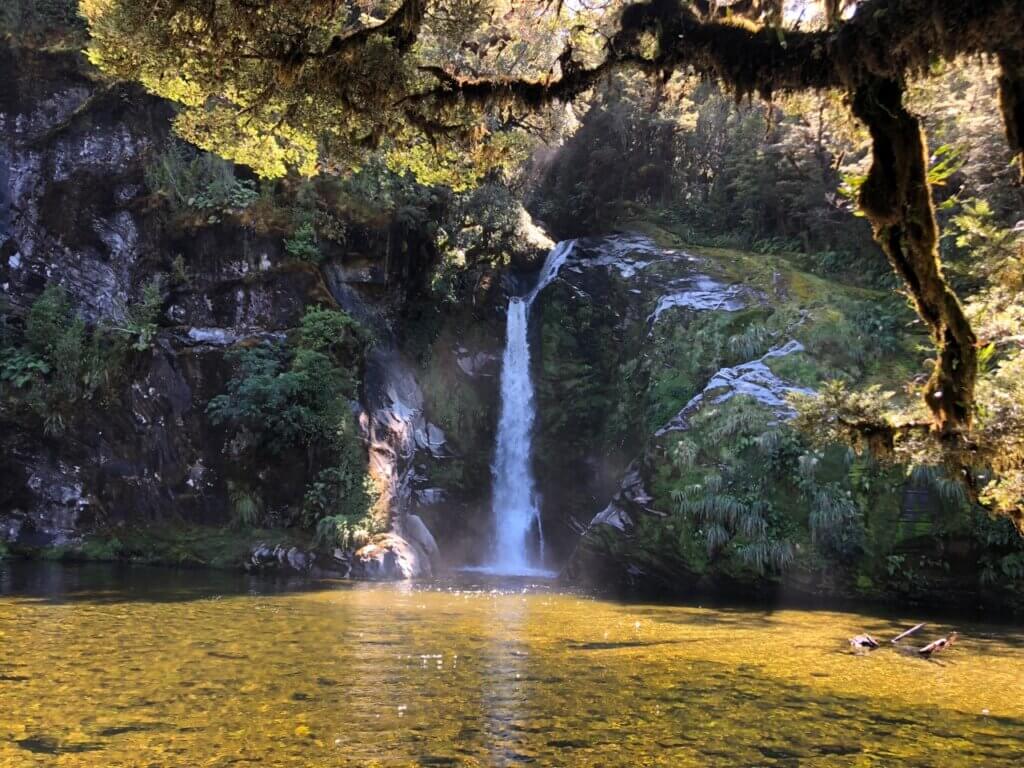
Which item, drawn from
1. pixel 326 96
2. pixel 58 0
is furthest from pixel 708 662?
pixel 58 0

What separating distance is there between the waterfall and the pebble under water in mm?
8757

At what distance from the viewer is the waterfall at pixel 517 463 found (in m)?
19.7

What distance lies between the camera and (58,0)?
20500 millimetres

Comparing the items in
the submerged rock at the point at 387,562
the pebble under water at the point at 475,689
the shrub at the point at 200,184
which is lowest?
the pebble under water at the point at 475,689

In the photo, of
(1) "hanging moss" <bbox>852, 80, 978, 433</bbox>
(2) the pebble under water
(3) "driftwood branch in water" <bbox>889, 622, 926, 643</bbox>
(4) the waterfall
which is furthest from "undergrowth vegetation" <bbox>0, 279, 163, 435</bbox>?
(1) "hanging moss" <bbox>852, 80, 978, 433</bbox>

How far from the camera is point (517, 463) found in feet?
68.9

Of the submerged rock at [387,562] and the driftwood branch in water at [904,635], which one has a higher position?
the submerged rock at [387,562]

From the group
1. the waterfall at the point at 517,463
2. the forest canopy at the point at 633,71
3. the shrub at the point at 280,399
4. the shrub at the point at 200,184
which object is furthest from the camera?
the waterfall at the point at 517,463

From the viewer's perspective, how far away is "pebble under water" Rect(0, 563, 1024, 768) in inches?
197

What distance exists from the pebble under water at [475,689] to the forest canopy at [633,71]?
7.60 feet

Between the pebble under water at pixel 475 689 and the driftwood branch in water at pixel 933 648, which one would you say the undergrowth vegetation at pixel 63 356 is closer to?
the pebble under water at pixel 475 689

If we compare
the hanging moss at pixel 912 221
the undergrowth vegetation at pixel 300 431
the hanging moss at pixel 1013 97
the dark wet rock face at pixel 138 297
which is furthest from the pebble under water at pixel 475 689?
the dark wet rock face at pixel 138 297

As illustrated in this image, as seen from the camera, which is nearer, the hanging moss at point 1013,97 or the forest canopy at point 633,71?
A: the hanging moss at point 1013,97

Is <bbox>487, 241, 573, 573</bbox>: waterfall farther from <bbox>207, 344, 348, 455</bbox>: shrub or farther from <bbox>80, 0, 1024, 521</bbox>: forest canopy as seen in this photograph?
<bbox>80, 0, 1024, 521</bbox>: forest canopy
